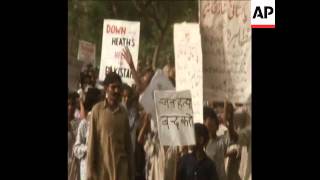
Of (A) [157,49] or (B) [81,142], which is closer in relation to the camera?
(A) [157,49]

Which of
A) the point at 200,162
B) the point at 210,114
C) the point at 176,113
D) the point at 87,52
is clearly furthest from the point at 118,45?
the point at 200,162

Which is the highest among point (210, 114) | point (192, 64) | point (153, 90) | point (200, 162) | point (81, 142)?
point (192, 64)

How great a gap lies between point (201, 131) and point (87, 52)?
687mm

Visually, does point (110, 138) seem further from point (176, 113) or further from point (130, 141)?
point (176, 113)

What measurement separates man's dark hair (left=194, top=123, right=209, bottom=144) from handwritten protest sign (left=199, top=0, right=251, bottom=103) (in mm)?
146

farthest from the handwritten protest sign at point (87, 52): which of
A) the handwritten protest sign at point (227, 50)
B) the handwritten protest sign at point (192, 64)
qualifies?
the handwritten protest sign at point (227, 50)

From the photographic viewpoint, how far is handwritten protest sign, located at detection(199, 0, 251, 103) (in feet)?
14.7

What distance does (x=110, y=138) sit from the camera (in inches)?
181

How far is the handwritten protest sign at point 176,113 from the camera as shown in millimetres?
4555
